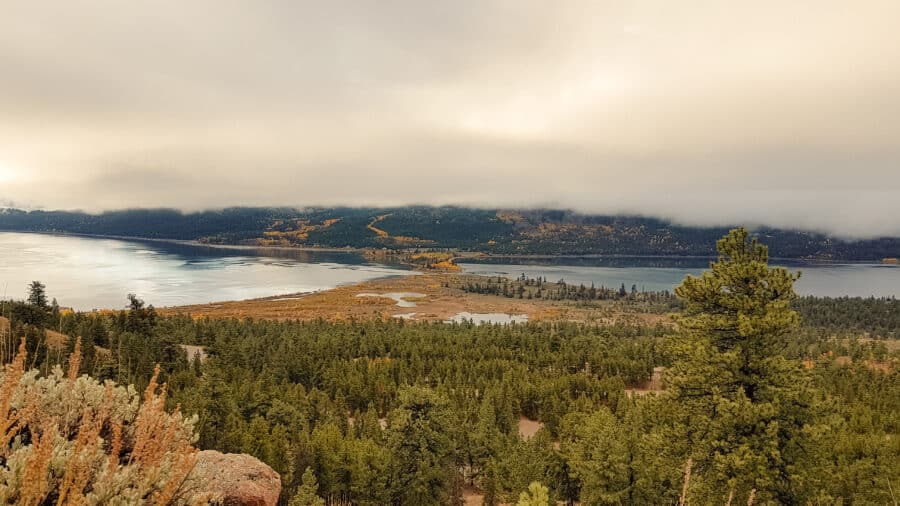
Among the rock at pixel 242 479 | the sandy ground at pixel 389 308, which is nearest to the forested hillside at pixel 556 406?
the rock at pixel 242 479

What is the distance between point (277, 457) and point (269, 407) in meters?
14.7

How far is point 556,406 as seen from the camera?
56.2m

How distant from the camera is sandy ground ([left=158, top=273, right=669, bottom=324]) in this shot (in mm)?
136750

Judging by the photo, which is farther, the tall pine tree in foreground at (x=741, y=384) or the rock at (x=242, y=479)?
the rock at (x=242, y=479)

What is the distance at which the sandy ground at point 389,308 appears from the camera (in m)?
137

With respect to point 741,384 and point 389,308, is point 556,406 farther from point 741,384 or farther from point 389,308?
point 389,308

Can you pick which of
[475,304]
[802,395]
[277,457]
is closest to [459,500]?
[277,457]

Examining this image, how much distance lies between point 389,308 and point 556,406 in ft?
344

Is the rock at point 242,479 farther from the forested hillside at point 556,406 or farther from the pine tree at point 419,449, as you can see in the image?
the pine tree at point 419,449

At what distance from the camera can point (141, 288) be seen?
172m

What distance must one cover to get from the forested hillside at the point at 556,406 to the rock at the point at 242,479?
26.8 ft

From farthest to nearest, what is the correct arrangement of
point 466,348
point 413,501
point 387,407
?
point 466,348 < point 387,407 < point 413,501

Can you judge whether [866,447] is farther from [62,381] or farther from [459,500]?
[62,381]

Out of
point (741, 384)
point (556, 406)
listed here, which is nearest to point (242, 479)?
point (741, 384)
